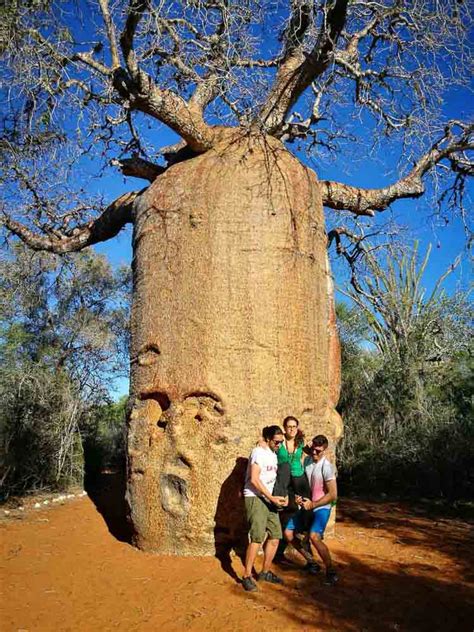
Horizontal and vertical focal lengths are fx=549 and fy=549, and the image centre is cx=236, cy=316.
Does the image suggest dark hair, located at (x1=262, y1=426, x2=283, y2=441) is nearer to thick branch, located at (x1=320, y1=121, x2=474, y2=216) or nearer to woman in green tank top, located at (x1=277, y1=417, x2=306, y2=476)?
woman in green tank top, located at (x1=277, y1=417, x2=306, y2=476)

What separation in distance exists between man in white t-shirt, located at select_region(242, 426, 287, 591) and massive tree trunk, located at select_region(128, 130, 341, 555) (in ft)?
1.45

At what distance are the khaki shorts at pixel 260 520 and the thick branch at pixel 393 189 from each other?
3.16m

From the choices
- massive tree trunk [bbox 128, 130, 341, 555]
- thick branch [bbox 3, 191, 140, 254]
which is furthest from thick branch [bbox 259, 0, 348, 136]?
thick branch [bbox 3, 191, 140, 254]

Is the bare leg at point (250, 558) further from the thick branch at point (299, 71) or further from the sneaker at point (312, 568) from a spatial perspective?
the thick branch at point (299, 71)

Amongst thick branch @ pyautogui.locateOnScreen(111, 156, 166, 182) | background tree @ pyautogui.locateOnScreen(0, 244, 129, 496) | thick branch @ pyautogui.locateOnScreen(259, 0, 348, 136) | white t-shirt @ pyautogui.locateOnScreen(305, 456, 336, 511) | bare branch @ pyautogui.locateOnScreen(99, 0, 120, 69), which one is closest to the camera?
white t-shirt @ pyautogui.locateOnScreen(305, 456, 336, 511)

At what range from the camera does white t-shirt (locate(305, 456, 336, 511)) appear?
3.71m

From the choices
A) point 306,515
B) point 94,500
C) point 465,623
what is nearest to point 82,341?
point 94,500

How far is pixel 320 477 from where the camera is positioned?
3.76 metres

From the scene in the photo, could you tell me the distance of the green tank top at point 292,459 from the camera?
3.90 m

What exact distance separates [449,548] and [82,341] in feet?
26.7

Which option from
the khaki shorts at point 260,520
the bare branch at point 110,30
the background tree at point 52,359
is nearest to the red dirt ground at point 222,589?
the khaki shorts at point 260,520

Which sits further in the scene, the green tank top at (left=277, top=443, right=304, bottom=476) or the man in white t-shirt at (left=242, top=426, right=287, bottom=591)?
the green tank top at (left=277, top=443, right=304, bottom=476)

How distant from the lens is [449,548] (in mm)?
4480

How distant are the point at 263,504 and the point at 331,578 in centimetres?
64
